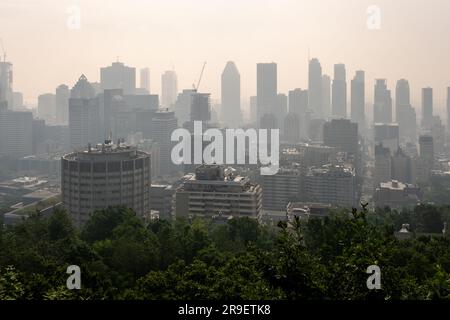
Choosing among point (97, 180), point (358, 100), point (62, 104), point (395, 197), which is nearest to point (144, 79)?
point (62, 104)

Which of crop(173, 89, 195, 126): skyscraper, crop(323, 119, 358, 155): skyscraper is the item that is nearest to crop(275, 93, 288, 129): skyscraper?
crop(323, 119, 358, 155): skyscraper

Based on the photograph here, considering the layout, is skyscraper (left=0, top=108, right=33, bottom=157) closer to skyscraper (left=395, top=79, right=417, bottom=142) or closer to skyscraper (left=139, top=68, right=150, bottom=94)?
skyscraper (left=139, top=68, right=150, bottom=94)

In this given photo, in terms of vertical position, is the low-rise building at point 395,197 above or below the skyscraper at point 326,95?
below

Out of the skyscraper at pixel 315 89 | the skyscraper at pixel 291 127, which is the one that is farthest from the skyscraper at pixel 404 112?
the skyscraper at pixel 291 127

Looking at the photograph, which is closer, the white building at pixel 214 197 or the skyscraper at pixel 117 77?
the white building at pixel 214 197

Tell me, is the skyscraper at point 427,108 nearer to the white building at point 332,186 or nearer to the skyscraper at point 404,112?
the skyscraper at point 404,112
